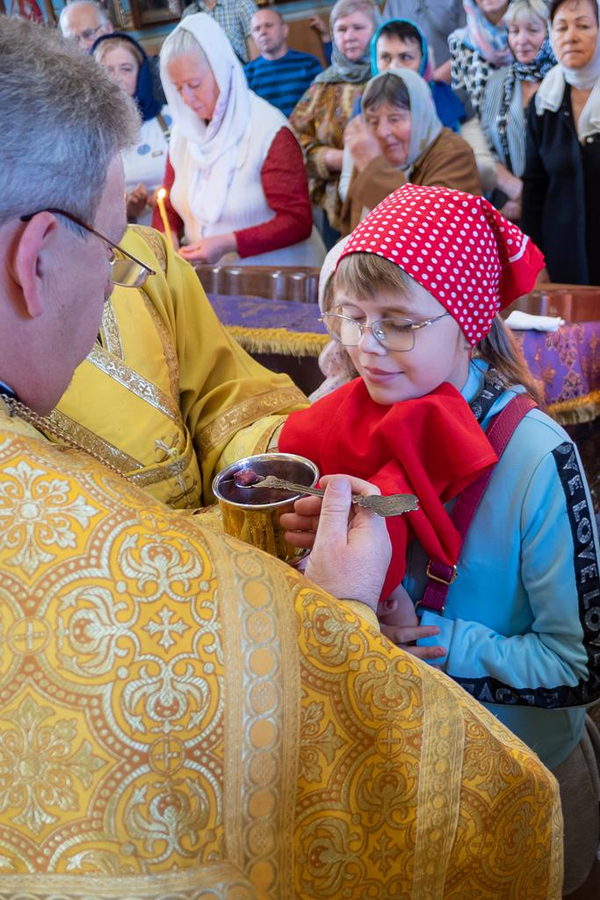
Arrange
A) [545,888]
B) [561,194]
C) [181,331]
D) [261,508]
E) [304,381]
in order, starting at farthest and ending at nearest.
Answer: [561,194]
[304,381]
[181,331]
[261,508]
[545,888]

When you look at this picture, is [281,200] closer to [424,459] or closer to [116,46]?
[116,46]

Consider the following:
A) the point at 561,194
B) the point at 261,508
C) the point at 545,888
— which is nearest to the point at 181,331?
the point at 261,508

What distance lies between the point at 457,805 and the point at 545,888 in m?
0.19

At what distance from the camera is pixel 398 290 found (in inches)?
54.4

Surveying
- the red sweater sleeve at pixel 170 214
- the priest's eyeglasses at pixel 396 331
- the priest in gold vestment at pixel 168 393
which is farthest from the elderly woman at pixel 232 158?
the priest's eyeglasses at pixel 396 331

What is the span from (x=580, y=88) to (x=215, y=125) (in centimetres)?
155

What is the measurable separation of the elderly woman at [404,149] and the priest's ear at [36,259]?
8.50 feet

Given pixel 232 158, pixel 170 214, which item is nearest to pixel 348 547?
pixel 232 158

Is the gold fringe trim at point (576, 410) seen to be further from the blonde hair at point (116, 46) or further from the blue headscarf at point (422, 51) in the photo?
the blonde hair at point (116, 46)

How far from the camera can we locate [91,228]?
1026mm

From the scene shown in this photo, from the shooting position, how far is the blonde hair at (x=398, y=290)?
4.53 feet

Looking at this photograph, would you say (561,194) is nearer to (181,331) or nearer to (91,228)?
(181,331)

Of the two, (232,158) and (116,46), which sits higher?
(116,46)

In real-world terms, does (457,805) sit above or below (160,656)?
below
